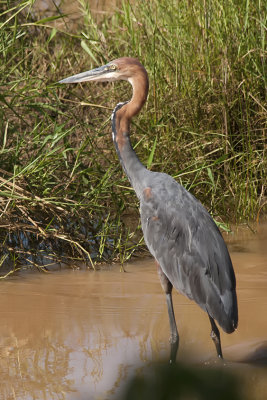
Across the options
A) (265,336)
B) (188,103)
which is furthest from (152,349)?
(188,103)

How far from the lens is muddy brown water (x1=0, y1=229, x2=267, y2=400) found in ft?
11.5

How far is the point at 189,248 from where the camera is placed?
3.75 meters

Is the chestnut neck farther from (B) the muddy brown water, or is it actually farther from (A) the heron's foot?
(A) the heron's foot

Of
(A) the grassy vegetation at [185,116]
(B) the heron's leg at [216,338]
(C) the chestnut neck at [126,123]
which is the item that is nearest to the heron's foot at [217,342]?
(B) the heron's leg at [216,338]

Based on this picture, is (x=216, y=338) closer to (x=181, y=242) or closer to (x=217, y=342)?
(x=217, y=342)

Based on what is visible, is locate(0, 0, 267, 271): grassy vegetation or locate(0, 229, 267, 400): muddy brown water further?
locate(0, 0, 267, 271): grassy vegetation

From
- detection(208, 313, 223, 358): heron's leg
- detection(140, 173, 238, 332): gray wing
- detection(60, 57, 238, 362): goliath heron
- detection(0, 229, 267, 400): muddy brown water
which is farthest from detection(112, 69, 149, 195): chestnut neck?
detection(208, 313, 223, 358): heron's leg

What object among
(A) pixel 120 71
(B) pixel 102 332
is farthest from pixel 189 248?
(A) pixel 120 71

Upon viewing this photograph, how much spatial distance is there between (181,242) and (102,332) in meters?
0.71

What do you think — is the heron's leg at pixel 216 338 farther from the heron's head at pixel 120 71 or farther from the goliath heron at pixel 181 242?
the heron's head at pixel 120 71

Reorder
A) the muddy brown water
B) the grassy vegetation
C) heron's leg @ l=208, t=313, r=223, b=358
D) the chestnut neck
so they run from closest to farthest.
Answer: the muddy brown water < heron's leg @ l=208, t=313, r=223, b=358 < the chestnut neck < the grassy vegetation

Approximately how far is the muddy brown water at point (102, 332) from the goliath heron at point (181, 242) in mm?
213

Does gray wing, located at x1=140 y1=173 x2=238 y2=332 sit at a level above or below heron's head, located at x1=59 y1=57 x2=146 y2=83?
below

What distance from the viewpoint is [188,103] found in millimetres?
5934
